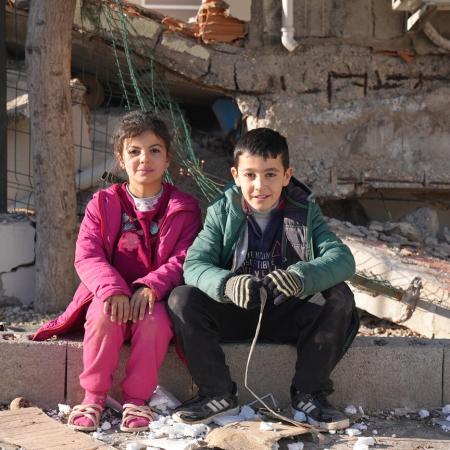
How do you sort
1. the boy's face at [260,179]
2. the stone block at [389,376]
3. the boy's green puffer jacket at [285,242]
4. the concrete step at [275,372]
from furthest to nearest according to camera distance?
1. the stone block at [389,376]
2. the concrete step at [275,372]
3. the boy's face at [260,179]
4. the boy's green puffer jacket at [285,242]

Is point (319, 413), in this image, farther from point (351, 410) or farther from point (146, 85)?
point (146, 85)

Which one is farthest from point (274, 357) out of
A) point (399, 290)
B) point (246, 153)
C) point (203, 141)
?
point (203, 141)

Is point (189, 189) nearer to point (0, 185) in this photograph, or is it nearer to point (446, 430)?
point (0, 185)

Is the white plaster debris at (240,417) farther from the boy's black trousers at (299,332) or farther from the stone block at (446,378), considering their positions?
the stone block at (446,378)

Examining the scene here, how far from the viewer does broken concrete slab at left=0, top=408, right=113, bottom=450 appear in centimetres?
325

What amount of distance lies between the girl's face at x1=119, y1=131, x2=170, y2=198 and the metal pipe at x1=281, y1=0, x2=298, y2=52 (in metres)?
2.85

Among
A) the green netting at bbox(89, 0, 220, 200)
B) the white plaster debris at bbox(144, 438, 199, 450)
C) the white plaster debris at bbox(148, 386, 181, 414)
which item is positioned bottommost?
the white plaster debris at bbox(144, 438, 199, 450)

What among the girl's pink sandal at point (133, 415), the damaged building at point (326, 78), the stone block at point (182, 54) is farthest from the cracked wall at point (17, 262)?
the girl's pink sandal at point (133, 415)

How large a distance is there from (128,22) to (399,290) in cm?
297

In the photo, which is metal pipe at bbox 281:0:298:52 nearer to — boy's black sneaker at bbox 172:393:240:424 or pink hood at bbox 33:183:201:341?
pink hood at bbox 33:183:201:341

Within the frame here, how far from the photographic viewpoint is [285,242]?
12.4 ft

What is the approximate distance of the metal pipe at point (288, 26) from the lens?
646cm

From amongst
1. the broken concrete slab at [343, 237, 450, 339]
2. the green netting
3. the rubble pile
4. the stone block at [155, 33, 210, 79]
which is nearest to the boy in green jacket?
the broken concrete slab at [343, 237, 450, 339]

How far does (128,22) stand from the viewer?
654 cm
